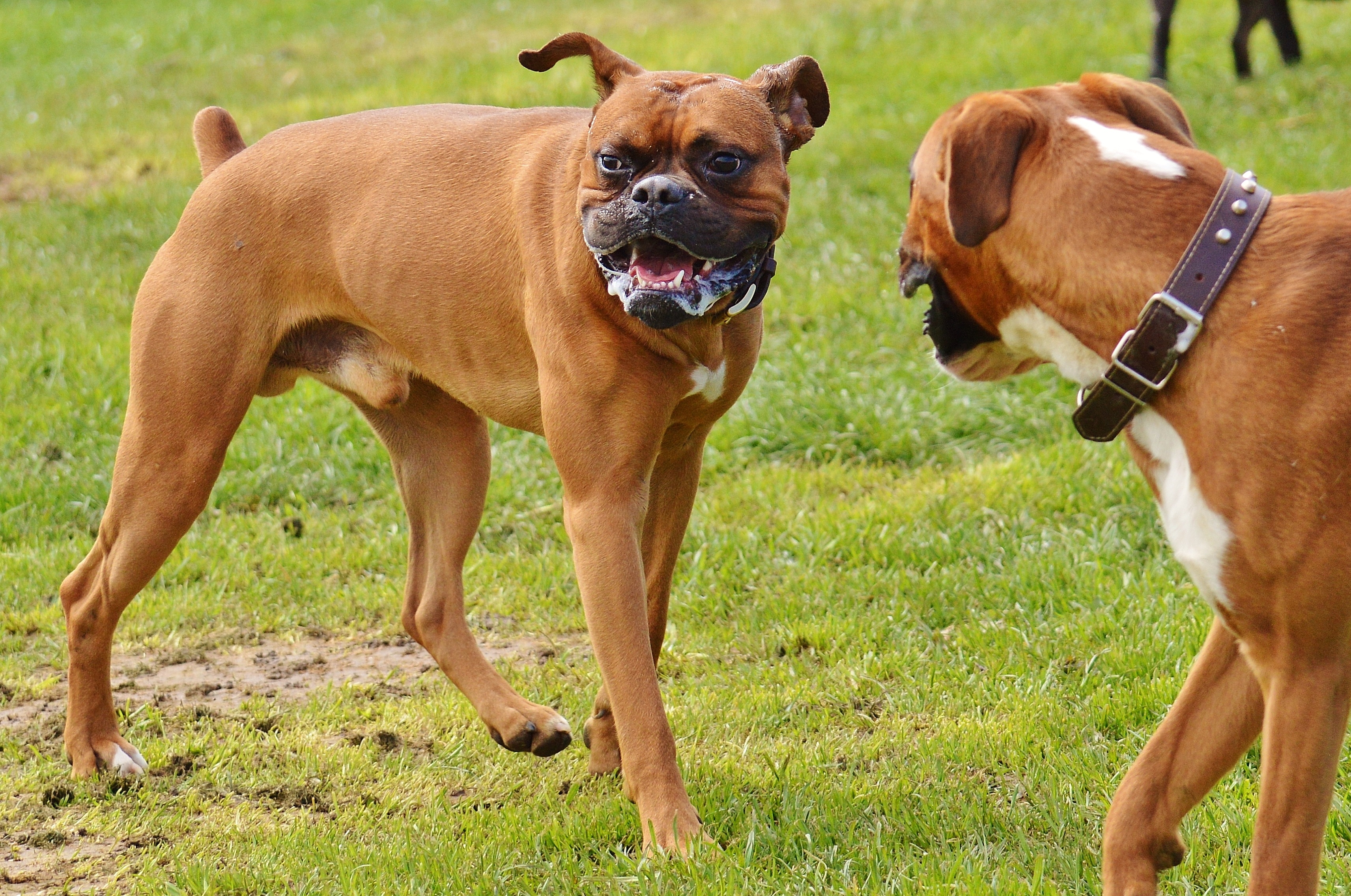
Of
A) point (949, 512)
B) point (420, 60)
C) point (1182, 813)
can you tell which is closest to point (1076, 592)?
point (949, 512)

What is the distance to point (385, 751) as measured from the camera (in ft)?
14.1

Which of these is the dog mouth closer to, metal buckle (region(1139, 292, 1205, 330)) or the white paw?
metal buckle (region(1139, 292, 1205, 330))

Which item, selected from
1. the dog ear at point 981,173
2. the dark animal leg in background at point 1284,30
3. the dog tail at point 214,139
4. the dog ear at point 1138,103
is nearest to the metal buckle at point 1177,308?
the dog ear at point 981,173

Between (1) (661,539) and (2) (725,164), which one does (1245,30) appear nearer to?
(1) (661,539)

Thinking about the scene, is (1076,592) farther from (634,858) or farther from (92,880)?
(92,880)

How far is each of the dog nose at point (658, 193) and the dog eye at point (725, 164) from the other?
0.16 meters

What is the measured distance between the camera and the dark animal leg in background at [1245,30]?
1109 centimetres

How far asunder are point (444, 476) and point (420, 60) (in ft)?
35.6

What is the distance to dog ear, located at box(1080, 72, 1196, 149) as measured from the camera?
3.11 meters

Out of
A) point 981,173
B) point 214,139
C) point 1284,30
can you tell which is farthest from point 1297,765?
point 1284,30

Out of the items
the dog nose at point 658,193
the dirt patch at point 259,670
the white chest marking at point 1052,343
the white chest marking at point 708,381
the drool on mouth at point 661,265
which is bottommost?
the dirt patch at point 259,670

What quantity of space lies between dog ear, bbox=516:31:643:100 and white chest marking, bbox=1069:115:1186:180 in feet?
3.99

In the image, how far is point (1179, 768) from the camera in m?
3.10

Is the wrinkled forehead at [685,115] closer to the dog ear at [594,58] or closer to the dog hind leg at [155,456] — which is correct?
the dog ear at [594,58]
